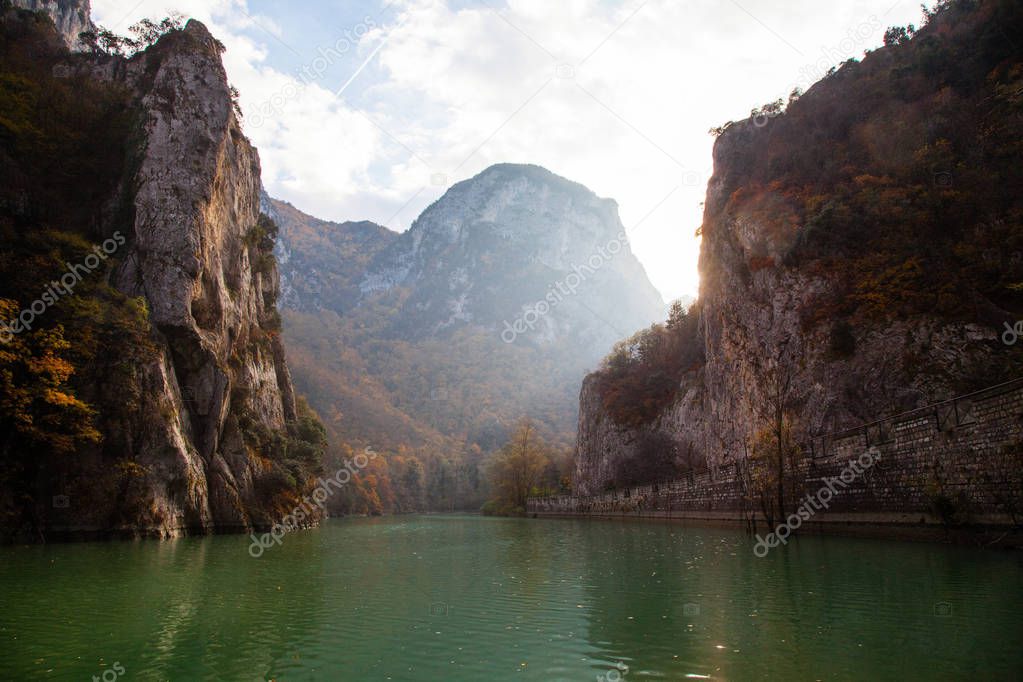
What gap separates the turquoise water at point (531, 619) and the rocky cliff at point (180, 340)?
10.6 m

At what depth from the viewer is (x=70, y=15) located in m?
65.9

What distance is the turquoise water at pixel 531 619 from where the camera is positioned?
7.28 meters

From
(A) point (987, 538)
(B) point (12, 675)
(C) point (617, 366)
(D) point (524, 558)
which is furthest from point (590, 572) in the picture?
(C) point (617, 366)

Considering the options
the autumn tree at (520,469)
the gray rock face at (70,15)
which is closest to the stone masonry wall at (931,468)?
the autumn tree at (520,469)

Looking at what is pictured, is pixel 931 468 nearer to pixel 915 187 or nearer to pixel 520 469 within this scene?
pixel 915 187

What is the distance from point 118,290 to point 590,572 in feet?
95.2

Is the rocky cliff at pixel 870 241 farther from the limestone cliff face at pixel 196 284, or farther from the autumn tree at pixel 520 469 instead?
the autumn tree at pixel 520 469

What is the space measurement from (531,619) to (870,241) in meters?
26.9

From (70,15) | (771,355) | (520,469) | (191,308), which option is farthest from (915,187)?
(70,15)

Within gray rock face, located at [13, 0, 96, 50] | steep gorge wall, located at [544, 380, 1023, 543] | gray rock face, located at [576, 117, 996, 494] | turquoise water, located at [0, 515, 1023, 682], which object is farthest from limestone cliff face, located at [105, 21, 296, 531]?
gray rock face, located at [13, 0, 96, 50]

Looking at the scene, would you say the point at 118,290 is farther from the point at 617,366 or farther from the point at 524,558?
the point at 617,366

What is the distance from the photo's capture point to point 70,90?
130ft

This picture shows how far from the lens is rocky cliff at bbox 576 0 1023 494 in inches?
938

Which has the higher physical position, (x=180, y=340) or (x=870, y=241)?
(x=870, y=241)
